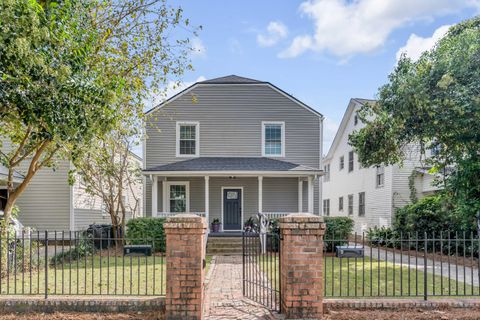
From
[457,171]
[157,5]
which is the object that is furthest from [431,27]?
[157,5]

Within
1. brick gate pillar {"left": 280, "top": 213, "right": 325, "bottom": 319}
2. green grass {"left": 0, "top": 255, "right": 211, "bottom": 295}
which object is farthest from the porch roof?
brick gate pillar {"left": 280, "top": 213, "right": 325, "bottom": 319}

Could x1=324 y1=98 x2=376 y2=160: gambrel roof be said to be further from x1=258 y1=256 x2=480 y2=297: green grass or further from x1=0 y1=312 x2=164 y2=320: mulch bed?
x1=0 y1=312 x2=164 y2=320: mulch bed

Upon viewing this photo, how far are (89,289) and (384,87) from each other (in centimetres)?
903

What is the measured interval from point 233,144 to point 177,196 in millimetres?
3339

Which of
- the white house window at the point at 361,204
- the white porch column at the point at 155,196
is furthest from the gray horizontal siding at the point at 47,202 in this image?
the white house window at the point at 361,204

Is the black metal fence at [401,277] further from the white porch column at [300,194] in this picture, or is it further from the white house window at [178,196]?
the white house window at [178,196]

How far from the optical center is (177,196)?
17078mm

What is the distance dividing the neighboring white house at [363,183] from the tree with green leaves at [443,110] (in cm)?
188

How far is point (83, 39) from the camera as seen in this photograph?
24.0 feet

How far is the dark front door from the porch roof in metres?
1.44

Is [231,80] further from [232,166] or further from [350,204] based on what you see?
[350,204]

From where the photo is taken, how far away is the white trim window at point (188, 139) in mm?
17047

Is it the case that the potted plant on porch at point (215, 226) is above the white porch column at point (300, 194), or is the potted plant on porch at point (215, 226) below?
below

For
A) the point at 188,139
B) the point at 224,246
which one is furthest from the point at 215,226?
the point at 188,139
